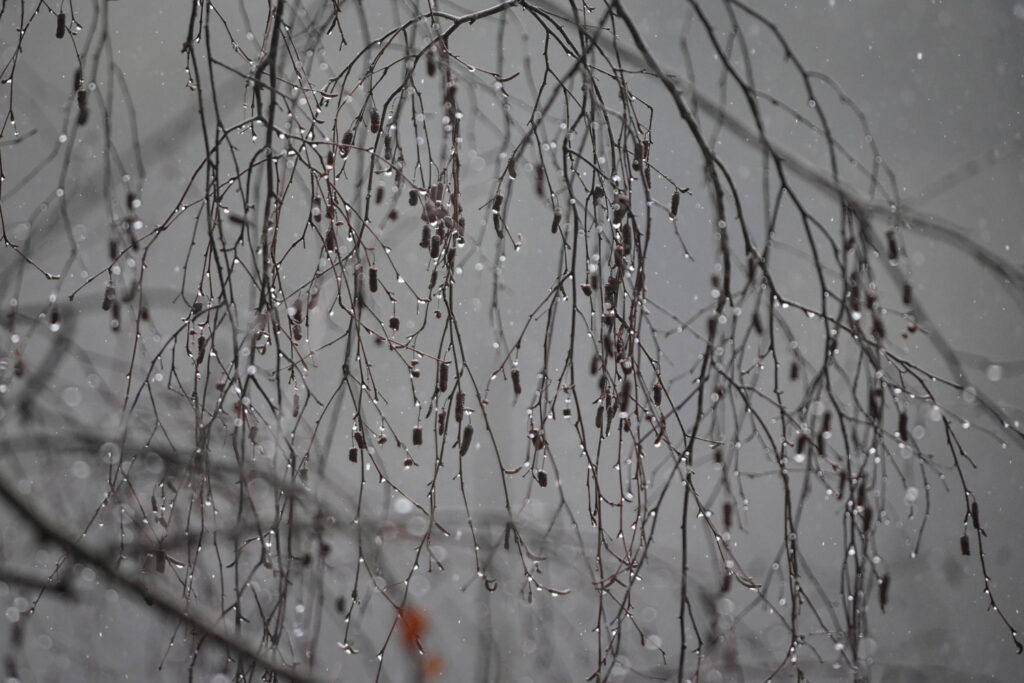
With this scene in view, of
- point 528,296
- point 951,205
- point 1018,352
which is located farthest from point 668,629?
point 951,205

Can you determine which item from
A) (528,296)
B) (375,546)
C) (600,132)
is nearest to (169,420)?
(375,546)

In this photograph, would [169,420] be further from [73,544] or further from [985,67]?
[985,67]

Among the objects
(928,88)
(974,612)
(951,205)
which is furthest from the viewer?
(928,88)

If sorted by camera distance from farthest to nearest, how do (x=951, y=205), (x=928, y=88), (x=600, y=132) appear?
(x=928, y=88), (x=951, y=205), (x=600, y=132)

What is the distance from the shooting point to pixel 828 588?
6.66 m

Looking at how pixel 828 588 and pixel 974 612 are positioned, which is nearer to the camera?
pixel 828 588

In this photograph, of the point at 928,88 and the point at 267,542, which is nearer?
the point at 267,542

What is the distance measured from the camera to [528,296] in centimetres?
841

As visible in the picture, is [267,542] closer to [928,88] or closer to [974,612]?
[974,612]

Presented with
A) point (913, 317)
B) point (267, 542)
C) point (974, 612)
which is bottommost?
point (267, 542)

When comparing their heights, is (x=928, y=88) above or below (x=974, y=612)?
above

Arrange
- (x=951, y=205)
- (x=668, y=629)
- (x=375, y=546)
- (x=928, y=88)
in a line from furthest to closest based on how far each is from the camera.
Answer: (x=928, y=88) → (x=951, y=205) → (x=668, y=629) → (x=375, y=546)

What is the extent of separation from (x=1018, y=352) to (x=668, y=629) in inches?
171

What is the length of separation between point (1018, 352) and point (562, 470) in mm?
4516
